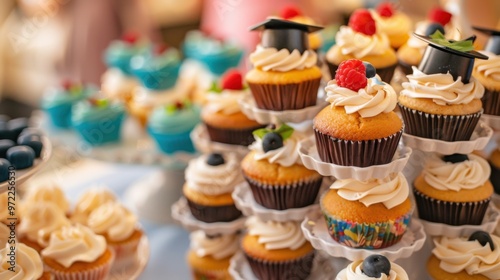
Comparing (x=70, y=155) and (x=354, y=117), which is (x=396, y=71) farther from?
(x=70, y=155)

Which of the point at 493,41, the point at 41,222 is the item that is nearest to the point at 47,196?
the point at 41,222

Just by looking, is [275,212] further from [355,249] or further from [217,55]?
[217,55]

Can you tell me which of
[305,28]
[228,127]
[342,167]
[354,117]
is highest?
[305,28]

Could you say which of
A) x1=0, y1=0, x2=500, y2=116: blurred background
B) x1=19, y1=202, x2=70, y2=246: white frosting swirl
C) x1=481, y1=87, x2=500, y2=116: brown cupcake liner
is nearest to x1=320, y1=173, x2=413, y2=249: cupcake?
x1=481, y1=87, x2=500, y2=116: brown cupcake liner

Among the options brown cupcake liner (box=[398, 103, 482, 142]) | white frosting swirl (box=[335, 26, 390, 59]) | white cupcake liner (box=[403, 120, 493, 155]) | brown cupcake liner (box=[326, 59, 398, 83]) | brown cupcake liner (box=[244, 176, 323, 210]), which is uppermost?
white frosting swirl (box=[335, 26, 390, 59])

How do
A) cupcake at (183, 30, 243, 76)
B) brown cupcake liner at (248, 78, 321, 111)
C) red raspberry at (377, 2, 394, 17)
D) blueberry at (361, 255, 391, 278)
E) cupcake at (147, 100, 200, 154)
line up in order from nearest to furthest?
blueberry at (361, 255, 391, 278), brown cupcake liner at (248, 78, 321, 111), red raspberry at (377, 2, 394, 17), cupcake at (147, 100, 200, 154), cupcake at (183, 30, 243, 76)

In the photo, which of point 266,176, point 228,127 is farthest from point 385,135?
point 228,127

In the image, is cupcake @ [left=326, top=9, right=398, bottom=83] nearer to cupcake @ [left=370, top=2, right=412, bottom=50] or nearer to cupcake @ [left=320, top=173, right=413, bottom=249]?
cupcake @ [left=370, top=2, right=412, bottom=50]
